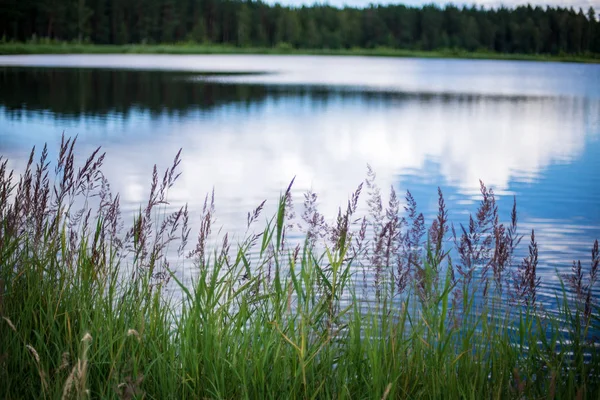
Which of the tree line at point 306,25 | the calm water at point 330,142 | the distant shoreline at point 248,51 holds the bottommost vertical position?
the calm water at point 330,142

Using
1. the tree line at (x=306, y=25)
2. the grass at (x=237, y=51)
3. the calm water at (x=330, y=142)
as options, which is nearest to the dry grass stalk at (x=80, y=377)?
the calm water at (x=330, y=142)

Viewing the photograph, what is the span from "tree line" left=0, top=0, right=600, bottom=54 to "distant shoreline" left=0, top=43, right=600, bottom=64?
1.67 meters

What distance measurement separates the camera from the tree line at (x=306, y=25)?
86.2 m

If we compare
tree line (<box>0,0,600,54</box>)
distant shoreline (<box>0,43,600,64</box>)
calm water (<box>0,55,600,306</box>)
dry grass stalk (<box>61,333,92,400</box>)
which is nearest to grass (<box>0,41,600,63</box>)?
distant shoreline (<box>0,43,600,64</box>)

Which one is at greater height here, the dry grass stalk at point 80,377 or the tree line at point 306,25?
the tree line at point 306,25

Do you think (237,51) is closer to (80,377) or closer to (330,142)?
(330,142)

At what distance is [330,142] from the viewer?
18094 millimetres

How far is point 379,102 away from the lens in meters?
30.2

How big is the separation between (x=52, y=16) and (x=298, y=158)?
244 ft

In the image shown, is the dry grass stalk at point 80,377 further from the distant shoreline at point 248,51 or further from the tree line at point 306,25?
the tree line at point 306,25

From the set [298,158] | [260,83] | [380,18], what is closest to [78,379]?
[298,158]

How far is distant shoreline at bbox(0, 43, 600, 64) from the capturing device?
74.1 meters

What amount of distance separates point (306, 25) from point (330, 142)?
108441 mm

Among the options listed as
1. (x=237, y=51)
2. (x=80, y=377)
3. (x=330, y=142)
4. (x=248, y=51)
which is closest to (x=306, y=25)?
(x=248, y=51)
